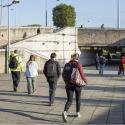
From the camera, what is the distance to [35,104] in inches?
691

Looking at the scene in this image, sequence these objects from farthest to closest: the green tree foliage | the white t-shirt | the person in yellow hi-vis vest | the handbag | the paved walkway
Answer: the green tree foliage
the person in yellow hi-vis vest
the white t-shirt
the handbag
the paved walkway

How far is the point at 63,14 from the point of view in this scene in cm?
9481

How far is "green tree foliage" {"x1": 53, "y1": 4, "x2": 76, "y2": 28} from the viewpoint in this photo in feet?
313

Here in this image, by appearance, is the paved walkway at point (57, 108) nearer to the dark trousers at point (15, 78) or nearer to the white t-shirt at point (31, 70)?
the dark trousers at point (15, 78)

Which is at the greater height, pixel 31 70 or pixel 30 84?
pixel 31 70

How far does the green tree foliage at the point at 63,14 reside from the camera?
95438 mm

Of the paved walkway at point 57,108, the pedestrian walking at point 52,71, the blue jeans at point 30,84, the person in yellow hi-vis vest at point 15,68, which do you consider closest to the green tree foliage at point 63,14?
the person in yellow hi-vis vest at point 15,68

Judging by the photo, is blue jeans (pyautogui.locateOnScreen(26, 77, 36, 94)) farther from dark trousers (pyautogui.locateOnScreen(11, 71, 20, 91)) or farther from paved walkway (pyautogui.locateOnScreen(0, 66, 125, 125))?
dark trousers (pyautogui.locateOnScreen(11, 71, 20, 91))

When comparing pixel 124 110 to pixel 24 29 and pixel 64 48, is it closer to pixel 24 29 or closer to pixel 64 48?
pixel 64 48

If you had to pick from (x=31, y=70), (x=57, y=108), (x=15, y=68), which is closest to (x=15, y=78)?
(x=15, y=68)

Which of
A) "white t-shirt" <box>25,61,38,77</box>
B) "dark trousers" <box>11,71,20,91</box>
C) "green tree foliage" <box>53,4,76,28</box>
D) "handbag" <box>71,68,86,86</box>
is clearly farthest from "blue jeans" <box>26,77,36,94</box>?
"green tree foliage" <box>53,4,76,28</box>

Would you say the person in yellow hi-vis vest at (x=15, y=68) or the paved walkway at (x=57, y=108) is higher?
the person in yellow hi-vis vest at (x=15, y=68)

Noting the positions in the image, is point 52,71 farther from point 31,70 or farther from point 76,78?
point 31,70

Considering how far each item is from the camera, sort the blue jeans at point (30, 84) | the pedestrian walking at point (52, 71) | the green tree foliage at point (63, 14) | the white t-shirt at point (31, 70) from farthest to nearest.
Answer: the green tree foliage at point (63, 14) < the white t-shirt at point (31, 70) < the blue jeans at point (30, 84) < the pedestrian walking at point (52, 71)
